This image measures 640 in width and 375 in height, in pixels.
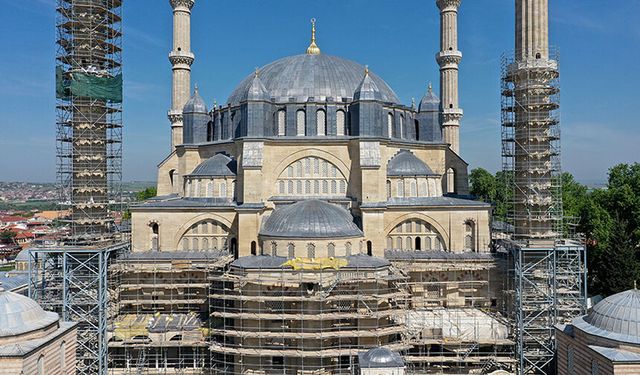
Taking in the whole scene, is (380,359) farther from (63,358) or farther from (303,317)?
(63,358)

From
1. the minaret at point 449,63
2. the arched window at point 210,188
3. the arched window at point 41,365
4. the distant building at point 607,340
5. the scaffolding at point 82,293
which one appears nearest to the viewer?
the distant building at point 607,340

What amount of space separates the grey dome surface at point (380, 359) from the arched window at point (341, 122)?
14.5 meters

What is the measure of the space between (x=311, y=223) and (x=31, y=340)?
495 inches

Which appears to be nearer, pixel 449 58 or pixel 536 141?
pixel 536 141

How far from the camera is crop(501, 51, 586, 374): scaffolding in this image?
76.8 feet

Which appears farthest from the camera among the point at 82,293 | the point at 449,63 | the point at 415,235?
the point at 449,63

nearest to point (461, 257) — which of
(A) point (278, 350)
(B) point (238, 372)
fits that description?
(A) point (278, 350)

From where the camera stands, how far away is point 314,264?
23.6 meters

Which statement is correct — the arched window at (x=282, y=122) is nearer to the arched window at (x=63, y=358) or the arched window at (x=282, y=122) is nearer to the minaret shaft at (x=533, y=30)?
the minaret shaft at (x=533, y=30)

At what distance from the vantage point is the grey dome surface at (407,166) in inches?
1191

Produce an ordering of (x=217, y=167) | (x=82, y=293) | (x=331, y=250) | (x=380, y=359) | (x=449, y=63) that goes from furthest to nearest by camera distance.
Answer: (x=449, y=63) → (x=217, y=167) → (x=331, y=250) → (x=82, y=293) → (x=380, y=359)

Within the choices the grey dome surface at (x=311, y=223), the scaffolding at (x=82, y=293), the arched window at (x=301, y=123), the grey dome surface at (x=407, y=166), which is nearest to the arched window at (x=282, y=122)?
the arched window at (x=301, y=123)

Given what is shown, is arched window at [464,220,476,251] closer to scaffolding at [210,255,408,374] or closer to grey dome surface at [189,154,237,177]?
scaffolding at [210,255,408,374]

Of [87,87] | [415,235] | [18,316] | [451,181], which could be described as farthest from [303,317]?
[451,181]
